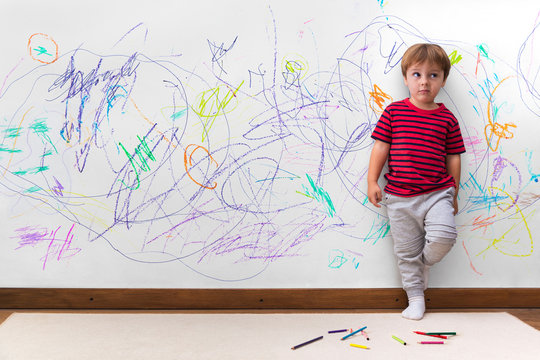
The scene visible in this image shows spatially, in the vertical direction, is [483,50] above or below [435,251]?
above

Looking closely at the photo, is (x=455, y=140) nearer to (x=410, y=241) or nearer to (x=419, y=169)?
(x=419, y=169)

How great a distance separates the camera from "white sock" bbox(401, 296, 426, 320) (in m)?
1.63

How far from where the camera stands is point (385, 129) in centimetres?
168

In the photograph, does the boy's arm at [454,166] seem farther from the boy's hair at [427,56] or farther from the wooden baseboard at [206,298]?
the wooden baseboard at [206,298]

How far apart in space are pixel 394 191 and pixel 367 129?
9.0 inches

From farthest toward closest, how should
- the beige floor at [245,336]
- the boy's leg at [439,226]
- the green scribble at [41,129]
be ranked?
1. the green scribble at [41,129]
2. the boy's leg at [439,226]
3. the beige floor at [245,336]

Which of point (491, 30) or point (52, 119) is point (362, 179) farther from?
point (52, 119)

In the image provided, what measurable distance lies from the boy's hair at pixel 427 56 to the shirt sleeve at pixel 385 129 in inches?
6.5

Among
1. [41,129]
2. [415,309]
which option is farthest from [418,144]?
[41,129]

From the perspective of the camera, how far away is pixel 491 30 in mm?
1696

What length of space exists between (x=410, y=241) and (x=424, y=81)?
1.70 feet

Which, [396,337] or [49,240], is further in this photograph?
[49,240]

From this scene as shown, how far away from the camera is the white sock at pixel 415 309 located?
1.63 m

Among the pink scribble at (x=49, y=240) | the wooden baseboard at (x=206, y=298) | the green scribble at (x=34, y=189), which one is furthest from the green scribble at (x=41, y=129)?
the wooden baseboard at (x=206, y=298)
